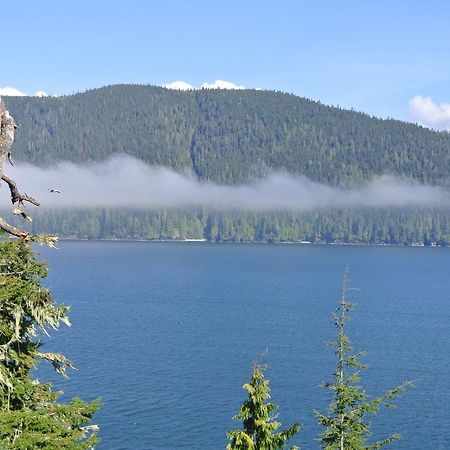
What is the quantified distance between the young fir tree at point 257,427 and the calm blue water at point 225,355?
34.5m

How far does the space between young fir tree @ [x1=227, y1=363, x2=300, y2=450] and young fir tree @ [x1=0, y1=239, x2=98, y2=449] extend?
5.66m

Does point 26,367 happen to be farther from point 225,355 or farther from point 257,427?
point 225,355

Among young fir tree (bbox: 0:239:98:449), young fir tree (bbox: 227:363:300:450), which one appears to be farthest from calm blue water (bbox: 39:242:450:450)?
young fir tree (bbox: 0:239:98:449)

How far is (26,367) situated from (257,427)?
7.55m

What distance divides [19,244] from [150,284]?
175914mm

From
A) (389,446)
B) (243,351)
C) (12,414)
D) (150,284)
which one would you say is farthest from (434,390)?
(150,284)

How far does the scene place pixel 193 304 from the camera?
14875 centimetres

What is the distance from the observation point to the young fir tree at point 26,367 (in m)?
12.7

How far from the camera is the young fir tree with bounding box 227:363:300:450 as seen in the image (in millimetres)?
18688

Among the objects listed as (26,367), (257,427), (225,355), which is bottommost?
(225,355)

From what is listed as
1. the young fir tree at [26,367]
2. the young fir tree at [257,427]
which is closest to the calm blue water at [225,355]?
the young fir tree at [257,427]

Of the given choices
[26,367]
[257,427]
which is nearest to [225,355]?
[257,427]

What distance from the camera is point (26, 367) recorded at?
553 inches

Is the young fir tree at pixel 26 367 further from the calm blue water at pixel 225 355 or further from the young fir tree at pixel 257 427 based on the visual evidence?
the calm blue water at pixel 225 355
